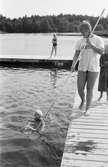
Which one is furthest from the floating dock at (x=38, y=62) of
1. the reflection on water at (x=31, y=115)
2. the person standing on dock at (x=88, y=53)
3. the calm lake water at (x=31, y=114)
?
the person standing on dock at (x=88, y=53)

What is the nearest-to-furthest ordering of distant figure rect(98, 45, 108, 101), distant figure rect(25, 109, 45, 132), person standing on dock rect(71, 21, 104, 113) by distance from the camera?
person standing on dock rect(71, 21, 104, 113), distant figure rect(25, 109, 45, 132), distant figure rect(98, 45, 108, 101)

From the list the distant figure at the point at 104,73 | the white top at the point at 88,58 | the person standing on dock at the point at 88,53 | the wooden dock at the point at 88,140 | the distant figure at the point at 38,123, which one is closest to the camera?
the wooden dock at the point at 88,140

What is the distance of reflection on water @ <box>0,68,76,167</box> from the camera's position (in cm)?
631

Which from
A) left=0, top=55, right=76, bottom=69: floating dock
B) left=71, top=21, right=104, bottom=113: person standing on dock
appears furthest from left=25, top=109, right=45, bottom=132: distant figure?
left=0, top=55, right=76, bottom=69: floating dock

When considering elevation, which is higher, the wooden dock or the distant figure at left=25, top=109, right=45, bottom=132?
the wooden dock

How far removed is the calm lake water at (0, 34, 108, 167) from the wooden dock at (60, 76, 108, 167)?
630mm

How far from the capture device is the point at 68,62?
1867 centimetres

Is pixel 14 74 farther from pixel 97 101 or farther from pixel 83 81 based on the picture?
pixel 83 81

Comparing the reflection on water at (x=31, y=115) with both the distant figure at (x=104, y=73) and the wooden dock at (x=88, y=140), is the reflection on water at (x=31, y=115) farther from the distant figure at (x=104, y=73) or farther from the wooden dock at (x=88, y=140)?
the distant figure at (x=104, y=73)

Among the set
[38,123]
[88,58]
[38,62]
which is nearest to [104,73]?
[88,58]

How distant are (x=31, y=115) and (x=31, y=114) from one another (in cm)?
12

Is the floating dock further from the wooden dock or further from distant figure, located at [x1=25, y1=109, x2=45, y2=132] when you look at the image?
distant figure, located at [x1=25, y1=109, x2=45, y2=132]

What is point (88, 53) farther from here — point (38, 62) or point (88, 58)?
point (38, 62)

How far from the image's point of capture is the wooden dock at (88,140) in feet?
16.2
